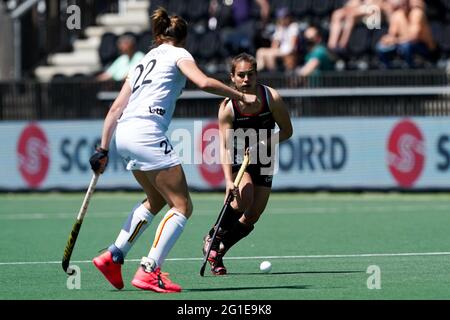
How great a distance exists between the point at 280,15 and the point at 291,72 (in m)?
1.92

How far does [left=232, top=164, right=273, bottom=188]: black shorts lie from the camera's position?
36.8 feet

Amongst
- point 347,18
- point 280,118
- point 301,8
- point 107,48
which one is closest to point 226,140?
point 280,118

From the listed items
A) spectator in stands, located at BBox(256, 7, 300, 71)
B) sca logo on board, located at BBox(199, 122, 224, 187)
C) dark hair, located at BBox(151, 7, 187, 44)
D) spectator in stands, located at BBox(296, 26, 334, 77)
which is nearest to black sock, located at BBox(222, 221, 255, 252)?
dark hair, located at BBox(151, 7, 187, 44)

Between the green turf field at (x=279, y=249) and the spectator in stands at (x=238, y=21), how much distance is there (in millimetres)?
3279

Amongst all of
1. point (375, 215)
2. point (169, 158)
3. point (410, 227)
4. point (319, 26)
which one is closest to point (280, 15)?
point (319, 26)

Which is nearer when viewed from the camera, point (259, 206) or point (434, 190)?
point (259, 206)

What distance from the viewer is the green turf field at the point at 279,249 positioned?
31.5 ft

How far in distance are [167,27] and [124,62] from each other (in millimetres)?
12760

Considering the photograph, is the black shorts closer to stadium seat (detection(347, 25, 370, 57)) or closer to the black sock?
the black sock

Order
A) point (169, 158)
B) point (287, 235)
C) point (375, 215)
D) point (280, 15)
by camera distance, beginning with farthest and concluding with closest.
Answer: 1. point (280, 15)
2. point (375, 215)
3. point (287, 235)
4. point (169, 158)

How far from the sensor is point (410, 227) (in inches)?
599
